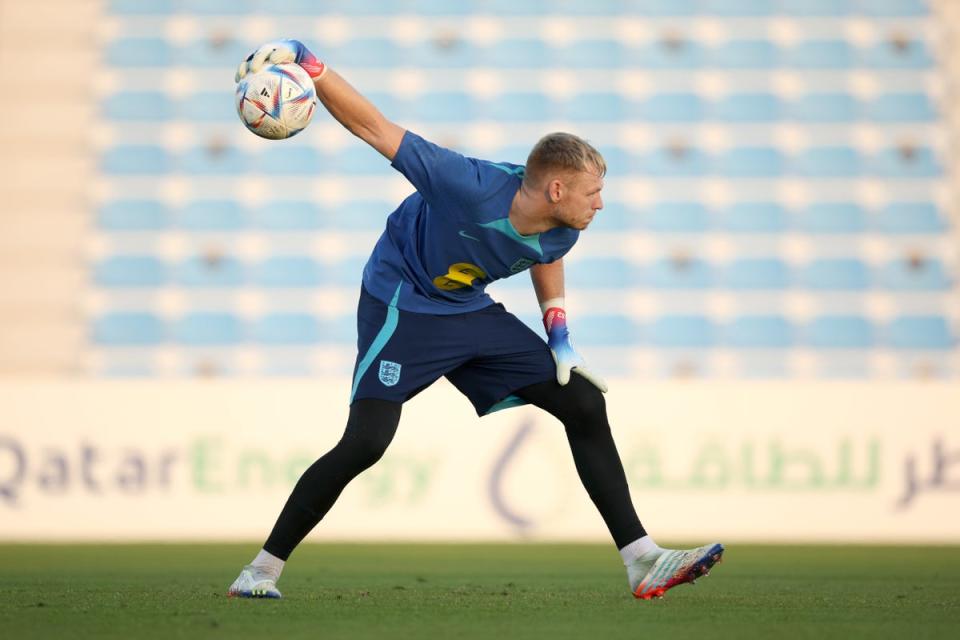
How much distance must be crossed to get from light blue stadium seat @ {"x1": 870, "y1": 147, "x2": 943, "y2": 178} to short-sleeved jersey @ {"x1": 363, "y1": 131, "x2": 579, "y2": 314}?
16.1m

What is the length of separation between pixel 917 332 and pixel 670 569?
1560cm

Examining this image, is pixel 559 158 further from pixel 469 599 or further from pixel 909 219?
pixel 909 219

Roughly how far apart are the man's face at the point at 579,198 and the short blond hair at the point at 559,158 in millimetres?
24

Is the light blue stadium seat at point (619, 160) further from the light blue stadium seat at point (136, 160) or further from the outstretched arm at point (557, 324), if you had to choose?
the outstretched arm at point (557, 324)

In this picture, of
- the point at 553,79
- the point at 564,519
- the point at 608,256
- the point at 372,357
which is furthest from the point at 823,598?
the point at 553,79

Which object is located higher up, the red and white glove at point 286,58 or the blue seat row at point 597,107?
the blue seat row at point 597,107

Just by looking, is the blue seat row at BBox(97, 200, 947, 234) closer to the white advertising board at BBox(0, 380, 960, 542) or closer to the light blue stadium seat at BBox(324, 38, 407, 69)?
the light blue stadium seat at BBox(324, 38, 407, 69)

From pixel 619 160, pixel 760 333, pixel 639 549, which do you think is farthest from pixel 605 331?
pixel 639 549

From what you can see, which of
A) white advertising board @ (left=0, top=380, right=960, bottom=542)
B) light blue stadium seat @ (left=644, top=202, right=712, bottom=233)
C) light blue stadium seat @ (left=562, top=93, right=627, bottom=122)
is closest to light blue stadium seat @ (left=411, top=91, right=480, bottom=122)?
light blue stadium seat @ (left=562, top=93, right=627, bottom=122)

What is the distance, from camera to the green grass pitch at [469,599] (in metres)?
3.45

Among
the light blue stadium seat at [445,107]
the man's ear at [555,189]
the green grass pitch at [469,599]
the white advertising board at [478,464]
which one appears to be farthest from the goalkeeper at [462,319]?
the light blue stadium seat at [445,107]

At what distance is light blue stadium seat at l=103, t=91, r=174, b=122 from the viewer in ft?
65.1

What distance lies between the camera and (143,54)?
20.1m

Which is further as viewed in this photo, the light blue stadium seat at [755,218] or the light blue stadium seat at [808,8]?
the light blue stadium seat at [808,8]
